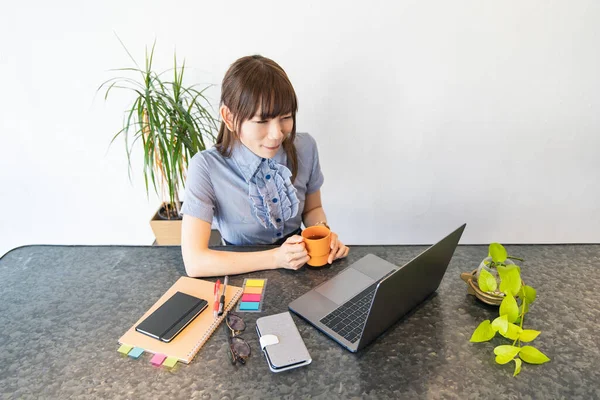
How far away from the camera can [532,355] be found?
29.9 inches

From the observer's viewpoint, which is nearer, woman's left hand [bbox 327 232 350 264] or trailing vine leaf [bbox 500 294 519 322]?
trailing vine leaf [bbox 500 294 519 322]

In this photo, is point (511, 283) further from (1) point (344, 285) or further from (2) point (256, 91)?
(2) point (256, 91)

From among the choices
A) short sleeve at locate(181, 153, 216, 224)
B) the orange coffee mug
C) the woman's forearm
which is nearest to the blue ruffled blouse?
short sleeve at locate(181, 153, 216, 224)

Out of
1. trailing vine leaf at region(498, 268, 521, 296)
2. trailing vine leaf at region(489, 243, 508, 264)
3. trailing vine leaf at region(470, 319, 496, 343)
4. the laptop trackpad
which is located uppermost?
trailing vine leaf at region(489, 243, 508, 264)

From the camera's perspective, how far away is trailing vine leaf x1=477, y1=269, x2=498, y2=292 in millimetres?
877

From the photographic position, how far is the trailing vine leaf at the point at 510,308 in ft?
2.65

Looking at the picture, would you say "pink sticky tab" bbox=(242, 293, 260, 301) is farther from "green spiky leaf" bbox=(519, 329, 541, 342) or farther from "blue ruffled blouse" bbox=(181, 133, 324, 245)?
"green spiky leaf" bbox=(519, 329, 541, 342)

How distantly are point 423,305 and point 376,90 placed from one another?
1193 millimetres

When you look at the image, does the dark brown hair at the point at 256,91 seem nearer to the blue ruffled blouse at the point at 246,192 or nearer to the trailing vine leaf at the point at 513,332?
the blue ruffled blouse at the point at 246,192

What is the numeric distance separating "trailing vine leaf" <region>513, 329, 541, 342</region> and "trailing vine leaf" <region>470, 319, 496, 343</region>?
0.18 feet

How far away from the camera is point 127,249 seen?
121 centimetres

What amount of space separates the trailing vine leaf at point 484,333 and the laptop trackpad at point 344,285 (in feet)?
0.98

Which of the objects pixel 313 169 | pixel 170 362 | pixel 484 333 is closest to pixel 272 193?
pixel 313 169

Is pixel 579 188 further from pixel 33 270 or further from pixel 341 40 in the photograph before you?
pixel 33 270
